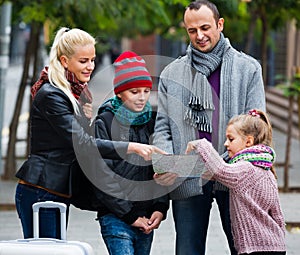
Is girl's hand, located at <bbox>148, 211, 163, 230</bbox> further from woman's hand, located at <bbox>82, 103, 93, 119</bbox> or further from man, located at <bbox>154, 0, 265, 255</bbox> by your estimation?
woman's hand, located at <bbox>82, 103, 93, 119</bbox>

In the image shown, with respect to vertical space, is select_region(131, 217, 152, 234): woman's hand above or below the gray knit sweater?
below

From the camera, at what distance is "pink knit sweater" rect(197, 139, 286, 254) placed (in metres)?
4.80

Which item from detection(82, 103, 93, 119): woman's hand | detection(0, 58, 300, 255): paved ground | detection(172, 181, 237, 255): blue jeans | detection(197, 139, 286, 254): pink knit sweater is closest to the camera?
detection(197, 139, 286, 254): pink knit sweater

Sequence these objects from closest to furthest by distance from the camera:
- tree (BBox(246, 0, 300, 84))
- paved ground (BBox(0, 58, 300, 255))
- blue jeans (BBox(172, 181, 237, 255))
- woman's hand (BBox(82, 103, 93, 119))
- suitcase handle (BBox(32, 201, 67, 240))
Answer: suitcase handle (BBox(32, 201, 67, 240))
woman's hand (BBox(82, 103, 93, 119))
blue jeans (BBox(172, 181, 237, 255))
paved ground (BBox(0, 58, 300, 255))
tree (BBox(246, 0, 300, 84))

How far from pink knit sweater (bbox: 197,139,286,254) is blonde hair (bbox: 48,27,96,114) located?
0.81 m

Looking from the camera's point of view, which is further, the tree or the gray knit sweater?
the tree

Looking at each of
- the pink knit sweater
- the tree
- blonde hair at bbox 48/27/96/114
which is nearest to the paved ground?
the tree

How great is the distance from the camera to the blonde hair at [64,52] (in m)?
4.94

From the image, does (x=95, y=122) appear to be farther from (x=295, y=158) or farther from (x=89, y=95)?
(x=295, y=158)

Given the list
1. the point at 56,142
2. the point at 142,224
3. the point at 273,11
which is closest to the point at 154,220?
the point at 142,224

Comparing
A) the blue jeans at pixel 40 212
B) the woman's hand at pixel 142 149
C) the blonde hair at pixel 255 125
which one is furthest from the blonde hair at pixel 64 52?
the blonde hair at pixel 255 125

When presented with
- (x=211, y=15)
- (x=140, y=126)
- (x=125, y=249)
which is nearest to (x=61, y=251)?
(x=125, y=249)

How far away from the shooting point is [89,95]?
16.8 ft

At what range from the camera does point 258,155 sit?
483cm
